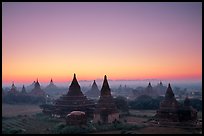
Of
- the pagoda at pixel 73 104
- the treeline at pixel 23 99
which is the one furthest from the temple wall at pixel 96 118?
the treeline at pixel 23 99

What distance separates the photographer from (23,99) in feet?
189

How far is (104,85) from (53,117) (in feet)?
A: 20.9

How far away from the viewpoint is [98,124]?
28938 mm

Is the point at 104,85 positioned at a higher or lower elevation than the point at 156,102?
higher

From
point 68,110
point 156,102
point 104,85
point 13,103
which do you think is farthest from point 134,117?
point 13,103

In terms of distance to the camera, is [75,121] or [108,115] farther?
[108,115]

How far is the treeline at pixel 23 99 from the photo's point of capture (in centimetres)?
5697

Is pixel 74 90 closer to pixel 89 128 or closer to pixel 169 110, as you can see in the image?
pixel 89 128

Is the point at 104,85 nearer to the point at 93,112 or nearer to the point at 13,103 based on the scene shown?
the point at 93,112

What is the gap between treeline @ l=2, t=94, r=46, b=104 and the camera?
187ft

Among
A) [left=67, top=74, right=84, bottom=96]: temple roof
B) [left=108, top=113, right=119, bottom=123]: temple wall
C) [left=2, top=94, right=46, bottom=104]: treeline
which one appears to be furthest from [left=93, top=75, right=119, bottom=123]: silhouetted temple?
[left=2, top=94, right=46, bottom=104]: treeline

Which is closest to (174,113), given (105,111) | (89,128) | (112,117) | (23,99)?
(112,117)

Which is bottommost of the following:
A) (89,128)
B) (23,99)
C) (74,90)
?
(89,128)

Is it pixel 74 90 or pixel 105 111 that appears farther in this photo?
pixel 74 90
